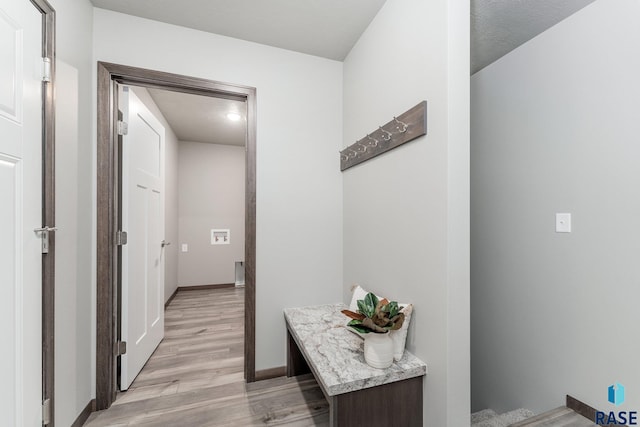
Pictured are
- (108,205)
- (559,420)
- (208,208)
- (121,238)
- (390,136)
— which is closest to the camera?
(559,420)

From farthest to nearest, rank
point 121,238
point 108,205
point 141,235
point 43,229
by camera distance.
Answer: point 141,235 < point 121,238 < point 108,205 < point 43,229

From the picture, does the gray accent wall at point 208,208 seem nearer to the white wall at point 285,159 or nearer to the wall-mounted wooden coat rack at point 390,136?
the white wall at point 285,159

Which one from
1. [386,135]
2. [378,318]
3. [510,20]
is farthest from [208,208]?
[510,20]

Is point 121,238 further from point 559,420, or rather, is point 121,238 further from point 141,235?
point 559,420

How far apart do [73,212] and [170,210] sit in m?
2.59

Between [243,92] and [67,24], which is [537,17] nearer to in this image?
[243,92]

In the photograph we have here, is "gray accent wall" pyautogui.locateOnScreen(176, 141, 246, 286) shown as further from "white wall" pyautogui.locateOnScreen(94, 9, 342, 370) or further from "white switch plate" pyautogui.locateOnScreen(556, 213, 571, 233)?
"white switch plate" pyautogui.locateOnScreen(556, 213, 571, 233)

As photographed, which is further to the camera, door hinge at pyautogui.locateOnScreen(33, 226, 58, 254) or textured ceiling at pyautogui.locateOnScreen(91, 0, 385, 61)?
textured ceiling at pyautogui.locateOnScreen(91, 0, 385, 61)

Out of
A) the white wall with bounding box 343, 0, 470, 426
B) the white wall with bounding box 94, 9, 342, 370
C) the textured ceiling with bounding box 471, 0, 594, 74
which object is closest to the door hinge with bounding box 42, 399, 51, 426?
the white wall with bounding box 94, 9, 342, 370

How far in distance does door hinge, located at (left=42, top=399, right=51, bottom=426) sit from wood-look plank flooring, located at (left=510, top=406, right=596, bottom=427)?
7.57 ft

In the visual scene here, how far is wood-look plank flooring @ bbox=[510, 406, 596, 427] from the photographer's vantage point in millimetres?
1456

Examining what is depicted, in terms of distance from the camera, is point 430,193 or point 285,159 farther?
point 285,159

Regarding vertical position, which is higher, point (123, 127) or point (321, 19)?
point (321, 19)

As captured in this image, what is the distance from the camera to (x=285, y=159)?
2.17 meters
